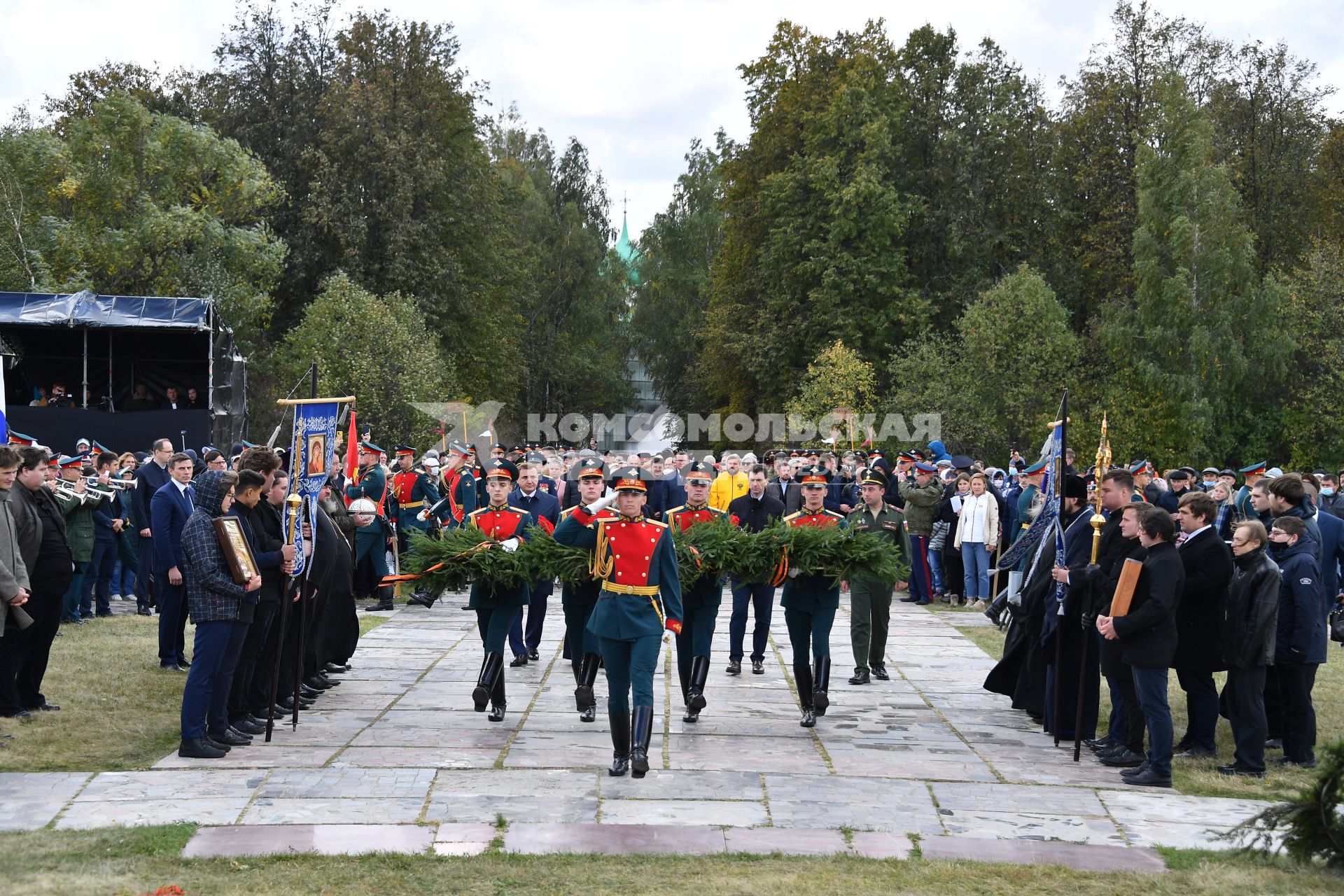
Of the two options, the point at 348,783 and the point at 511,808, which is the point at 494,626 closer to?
the point at 348,783

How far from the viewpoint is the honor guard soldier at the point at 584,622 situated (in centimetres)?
989

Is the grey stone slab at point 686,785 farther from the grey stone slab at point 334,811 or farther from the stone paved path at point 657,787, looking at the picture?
the grey stone slab at point 334,811

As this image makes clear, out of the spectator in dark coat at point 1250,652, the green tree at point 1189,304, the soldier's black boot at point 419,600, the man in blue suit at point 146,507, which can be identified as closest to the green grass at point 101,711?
the man in blue suit at point 146,507

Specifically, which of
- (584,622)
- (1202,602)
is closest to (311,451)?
(584,622)

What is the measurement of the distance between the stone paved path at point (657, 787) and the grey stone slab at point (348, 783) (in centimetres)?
2

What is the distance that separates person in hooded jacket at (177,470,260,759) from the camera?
8508 mm

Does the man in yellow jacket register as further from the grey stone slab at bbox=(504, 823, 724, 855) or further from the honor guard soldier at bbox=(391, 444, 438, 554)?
the grey stone slab at bbox=(504, 823, 724, 855)

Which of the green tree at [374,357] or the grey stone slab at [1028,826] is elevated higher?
the green tree at [374,357]

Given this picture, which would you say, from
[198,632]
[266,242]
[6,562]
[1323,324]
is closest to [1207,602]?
[198,632]

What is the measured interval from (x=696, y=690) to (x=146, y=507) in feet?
25.6

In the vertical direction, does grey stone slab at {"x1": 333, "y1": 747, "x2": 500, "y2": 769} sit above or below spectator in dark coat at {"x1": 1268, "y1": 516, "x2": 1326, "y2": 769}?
below

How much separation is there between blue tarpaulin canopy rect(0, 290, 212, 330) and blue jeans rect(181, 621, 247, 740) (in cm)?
1582

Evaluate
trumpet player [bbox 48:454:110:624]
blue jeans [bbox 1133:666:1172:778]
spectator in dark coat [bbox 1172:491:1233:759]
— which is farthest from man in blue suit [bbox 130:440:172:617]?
spectator in dark coat [bbox 1172:491:1233:759]

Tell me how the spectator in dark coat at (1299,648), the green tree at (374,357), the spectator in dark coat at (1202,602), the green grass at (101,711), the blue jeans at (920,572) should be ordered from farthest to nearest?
the green tree at (374,357), the blue jeans at (920,572), the spectator in dark coat at (1299,648), the spectator in dark coat at (1202,602), the green grass at (101,711)
